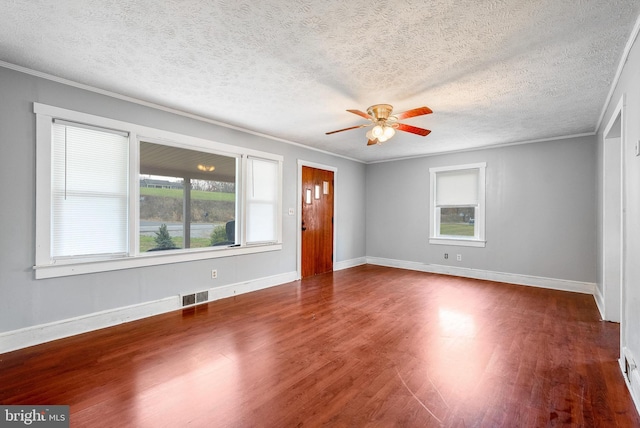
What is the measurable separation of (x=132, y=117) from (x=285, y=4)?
2510mm

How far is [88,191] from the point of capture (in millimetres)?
3051

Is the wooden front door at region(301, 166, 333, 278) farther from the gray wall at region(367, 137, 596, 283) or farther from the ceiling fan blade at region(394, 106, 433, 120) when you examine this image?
the ceiling fan blade at region(394, 106, 433, 120)

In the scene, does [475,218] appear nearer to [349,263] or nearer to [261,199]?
[349,263]

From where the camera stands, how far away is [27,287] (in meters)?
2.71

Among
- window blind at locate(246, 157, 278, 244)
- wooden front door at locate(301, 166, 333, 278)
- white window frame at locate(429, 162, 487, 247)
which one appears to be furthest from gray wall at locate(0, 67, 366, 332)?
white window frame at locate(429, 162, 487, 247)

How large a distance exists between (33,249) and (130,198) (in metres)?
0.95

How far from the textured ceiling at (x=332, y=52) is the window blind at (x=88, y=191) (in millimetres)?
588

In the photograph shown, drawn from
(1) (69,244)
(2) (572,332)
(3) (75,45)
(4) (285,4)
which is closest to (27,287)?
(1) (69,244)

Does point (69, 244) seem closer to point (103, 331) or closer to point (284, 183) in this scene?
point (103, 331)

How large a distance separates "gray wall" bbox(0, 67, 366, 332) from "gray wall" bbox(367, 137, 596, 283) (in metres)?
3.90

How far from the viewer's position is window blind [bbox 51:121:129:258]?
2.88 metres

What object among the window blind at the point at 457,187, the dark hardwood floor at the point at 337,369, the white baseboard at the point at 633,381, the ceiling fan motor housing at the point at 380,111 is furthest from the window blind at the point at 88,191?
the window blind at the point at 457,187

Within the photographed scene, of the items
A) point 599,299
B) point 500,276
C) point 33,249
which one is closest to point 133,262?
point 33,249

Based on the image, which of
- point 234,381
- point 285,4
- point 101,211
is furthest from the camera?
point 101,211
